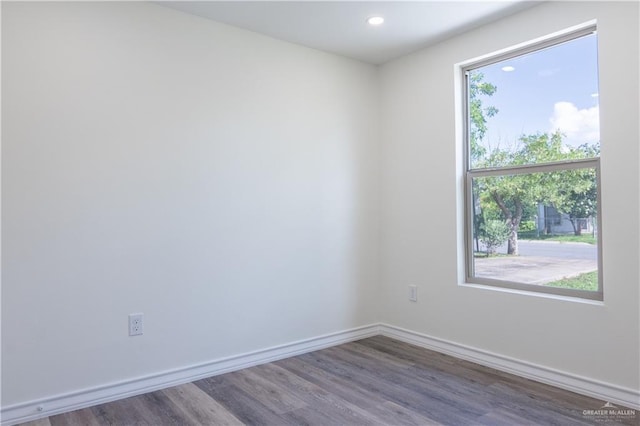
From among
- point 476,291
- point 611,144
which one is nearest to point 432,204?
point 476,291

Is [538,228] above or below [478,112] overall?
below

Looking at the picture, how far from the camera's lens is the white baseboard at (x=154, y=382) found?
218 cm

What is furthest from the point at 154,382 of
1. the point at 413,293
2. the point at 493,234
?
the point at 493,234

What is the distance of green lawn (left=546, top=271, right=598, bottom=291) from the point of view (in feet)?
8.19

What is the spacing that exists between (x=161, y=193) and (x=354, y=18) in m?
1.69

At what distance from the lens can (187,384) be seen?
263 centimetres

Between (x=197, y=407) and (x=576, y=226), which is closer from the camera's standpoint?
(x=197, y=407)

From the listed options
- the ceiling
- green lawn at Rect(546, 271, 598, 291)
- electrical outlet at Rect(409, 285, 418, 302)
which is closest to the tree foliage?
green lawn at Rect(546, 271, 598, 291)

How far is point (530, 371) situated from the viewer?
2.69 meters

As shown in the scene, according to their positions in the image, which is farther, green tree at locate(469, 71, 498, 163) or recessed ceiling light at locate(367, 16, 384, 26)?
green tree at locate(469, 71, 498, 163)

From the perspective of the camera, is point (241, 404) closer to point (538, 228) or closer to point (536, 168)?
point (538, 228)

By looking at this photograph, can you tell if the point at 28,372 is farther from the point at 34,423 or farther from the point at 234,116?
the point at 234,116

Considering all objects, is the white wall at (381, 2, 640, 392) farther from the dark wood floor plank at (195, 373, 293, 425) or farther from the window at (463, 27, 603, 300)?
the dark wood floor plank at (195, 373, 293, 425)

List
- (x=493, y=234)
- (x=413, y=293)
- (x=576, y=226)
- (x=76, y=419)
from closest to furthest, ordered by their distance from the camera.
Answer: (x=76, y=419) → (x=576, y=226) → (x=493, y=234) → (x=413, y=293)
